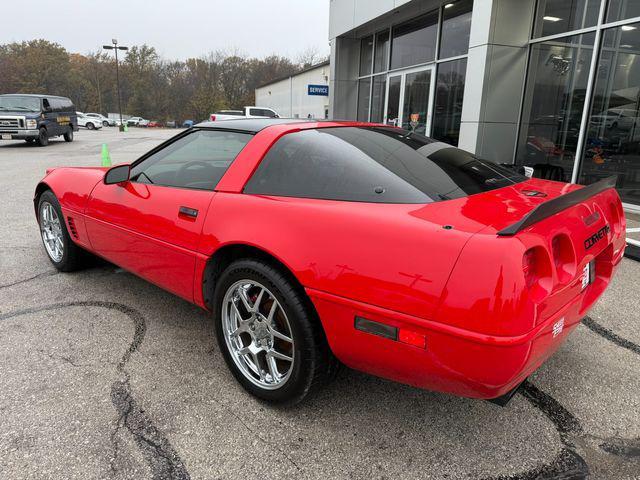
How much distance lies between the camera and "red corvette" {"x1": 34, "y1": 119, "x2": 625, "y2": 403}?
1.57m

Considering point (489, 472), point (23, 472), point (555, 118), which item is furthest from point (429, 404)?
point (555, 118)

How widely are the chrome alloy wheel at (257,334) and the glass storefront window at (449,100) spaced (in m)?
8.57

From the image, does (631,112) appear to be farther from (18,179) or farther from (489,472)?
(18,179)

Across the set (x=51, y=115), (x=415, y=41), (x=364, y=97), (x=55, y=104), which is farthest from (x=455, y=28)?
(x=55, y=104)

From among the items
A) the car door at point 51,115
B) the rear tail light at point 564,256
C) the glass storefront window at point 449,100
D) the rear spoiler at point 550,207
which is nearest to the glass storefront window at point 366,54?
the glass storefront window at point 449,100

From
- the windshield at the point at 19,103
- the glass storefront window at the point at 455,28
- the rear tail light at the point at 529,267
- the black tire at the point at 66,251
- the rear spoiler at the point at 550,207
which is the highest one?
the glass storefront window at the point at 455,28

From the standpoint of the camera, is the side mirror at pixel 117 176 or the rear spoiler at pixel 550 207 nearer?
the rear spoiler at pixel 550 207

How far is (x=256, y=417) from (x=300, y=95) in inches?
1343

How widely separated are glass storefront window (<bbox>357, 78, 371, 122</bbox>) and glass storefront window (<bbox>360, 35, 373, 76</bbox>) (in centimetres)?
30

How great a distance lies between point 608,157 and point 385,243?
7121 millimetres

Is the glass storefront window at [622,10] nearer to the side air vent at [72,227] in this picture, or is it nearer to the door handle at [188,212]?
the door handle at [188,212]

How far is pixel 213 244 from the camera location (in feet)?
7.63

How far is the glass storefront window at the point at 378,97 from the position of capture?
531 inches

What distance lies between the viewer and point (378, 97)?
1384 cm
